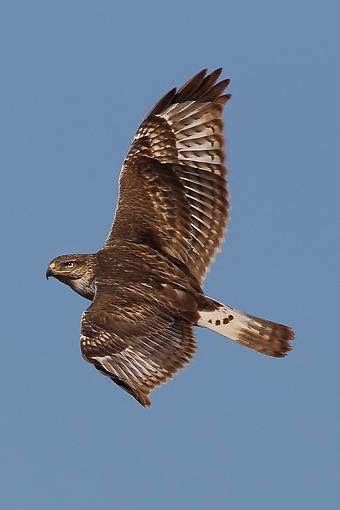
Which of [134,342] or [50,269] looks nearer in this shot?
[134,342]

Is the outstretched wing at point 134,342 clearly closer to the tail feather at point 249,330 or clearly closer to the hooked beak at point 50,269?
the tail feather at point 249,330

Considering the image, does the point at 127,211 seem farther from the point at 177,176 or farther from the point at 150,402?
the point at 150,402

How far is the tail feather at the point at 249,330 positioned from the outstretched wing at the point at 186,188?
3.40 feet

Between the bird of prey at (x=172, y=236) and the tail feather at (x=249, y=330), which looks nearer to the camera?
the bird of prey at (x=172, y=236)

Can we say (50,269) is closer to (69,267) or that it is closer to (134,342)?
(69,267)

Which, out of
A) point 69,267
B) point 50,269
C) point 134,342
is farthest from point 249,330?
point 50,269

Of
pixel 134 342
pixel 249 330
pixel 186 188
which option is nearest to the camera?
pixel 134 342

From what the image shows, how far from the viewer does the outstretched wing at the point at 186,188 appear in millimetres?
18547

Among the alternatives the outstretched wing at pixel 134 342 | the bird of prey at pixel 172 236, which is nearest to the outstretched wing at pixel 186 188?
the bird of prey at pixel 172 236

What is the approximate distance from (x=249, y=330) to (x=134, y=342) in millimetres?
1686

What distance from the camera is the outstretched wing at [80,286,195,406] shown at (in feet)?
52.4

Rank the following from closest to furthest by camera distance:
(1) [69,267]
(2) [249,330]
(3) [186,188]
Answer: (2) [249,330] → (1) [69,267] → (3) [186,188]

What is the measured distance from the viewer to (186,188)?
18734 millimetres

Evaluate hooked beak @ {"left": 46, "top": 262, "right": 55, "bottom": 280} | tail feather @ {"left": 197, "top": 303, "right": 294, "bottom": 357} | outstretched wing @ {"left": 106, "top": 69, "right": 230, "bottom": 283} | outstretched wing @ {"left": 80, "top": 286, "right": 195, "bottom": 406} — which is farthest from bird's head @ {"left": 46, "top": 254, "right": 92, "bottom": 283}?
tail feather @ {"left": 197, "top": 303, "right": 294, "bottom": 357}
